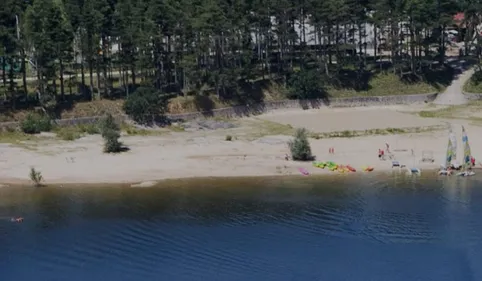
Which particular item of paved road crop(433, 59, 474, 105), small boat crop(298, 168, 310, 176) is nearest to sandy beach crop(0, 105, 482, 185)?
small boat crop(298, 168, 310, 176)

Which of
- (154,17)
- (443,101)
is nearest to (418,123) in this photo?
(443,101)

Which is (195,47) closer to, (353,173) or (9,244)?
(353,173)

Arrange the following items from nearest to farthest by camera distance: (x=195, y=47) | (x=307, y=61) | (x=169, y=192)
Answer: (x=169, y=192) < (x=195, y=47) < (x=307, y=61)

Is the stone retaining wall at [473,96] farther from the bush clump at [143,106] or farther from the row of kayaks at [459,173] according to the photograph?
the bush clump at [143,106]

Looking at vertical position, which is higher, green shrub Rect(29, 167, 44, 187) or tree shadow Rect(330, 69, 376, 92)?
tree shadow Rect(330, 69, 376, 92)

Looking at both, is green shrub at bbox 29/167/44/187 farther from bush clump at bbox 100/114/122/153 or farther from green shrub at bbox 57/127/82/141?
green shrub at bbox 57/127/82/141

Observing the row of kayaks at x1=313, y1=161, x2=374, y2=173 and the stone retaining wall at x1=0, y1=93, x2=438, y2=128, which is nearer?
the row of kayaks at x1=313, y1=161, x2=374, y2=173

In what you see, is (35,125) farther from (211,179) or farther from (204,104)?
(211,179)
